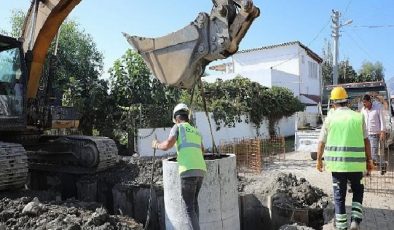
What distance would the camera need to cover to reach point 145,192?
7.54m

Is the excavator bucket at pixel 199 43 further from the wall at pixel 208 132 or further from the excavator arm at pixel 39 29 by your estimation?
the wall at pixel 208 132

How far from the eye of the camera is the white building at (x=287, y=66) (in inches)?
1265

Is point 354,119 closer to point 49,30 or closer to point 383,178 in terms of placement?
point 383,178

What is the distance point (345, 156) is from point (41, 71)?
6621mm

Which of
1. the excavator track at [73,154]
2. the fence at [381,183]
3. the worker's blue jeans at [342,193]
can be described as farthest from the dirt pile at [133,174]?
the fence at [381,183]

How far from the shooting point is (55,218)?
562 cm

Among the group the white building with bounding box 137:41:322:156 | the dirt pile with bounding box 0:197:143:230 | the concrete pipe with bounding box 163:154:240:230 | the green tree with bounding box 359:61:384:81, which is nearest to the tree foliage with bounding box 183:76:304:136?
the white building with bounding box 137:41:322:156

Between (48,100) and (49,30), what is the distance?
156 centimetres

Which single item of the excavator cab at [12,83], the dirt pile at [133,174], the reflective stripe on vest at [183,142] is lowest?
the dirt pile at [133,174]

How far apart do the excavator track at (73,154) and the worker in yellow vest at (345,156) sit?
5318 millimetres

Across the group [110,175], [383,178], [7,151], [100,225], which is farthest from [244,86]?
[100,225]

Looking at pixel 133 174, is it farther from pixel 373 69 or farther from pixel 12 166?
pixel 373 69

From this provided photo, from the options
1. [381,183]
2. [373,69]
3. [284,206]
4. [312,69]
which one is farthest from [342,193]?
[373,69]

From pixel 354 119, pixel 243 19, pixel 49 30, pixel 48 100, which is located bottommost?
pixel 354 119
